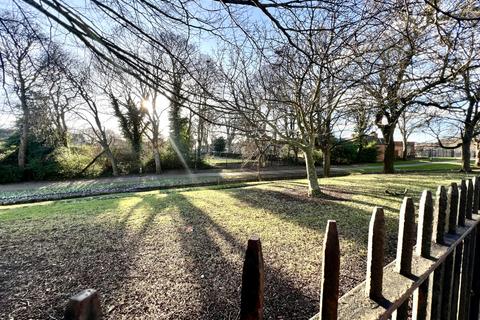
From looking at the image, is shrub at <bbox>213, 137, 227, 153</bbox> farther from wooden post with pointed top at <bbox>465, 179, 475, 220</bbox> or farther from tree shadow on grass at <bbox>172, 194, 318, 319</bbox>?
wooden post with pointed top at <bbox>465, 179, 475, 220</bbox>

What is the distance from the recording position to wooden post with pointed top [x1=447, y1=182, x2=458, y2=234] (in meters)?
1.34

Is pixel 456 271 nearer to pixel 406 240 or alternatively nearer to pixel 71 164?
pixel 406 240

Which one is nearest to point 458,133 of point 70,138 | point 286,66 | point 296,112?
point 296,112

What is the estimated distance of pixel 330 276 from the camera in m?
0.70

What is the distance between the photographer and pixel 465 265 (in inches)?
59.0

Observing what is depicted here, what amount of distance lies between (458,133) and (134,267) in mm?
19353

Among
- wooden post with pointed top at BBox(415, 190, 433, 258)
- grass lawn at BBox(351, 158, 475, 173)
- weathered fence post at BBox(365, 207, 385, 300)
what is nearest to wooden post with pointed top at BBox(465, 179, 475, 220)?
wooden post with pointed top at BBox(415, 190, 433, 258)

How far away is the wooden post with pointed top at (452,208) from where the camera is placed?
134 centimetres

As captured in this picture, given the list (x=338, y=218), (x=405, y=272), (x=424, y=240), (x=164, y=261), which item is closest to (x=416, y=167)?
(x=338, y=218)

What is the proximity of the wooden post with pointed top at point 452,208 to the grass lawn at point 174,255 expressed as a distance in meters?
1.36

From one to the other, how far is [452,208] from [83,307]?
65.0 inches

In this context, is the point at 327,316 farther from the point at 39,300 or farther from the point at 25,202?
the point at 25,202

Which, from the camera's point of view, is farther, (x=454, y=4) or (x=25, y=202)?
(x=25, y=202)

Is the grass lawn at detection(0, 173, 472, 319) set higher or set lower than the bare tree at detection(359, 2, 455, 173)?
lower
